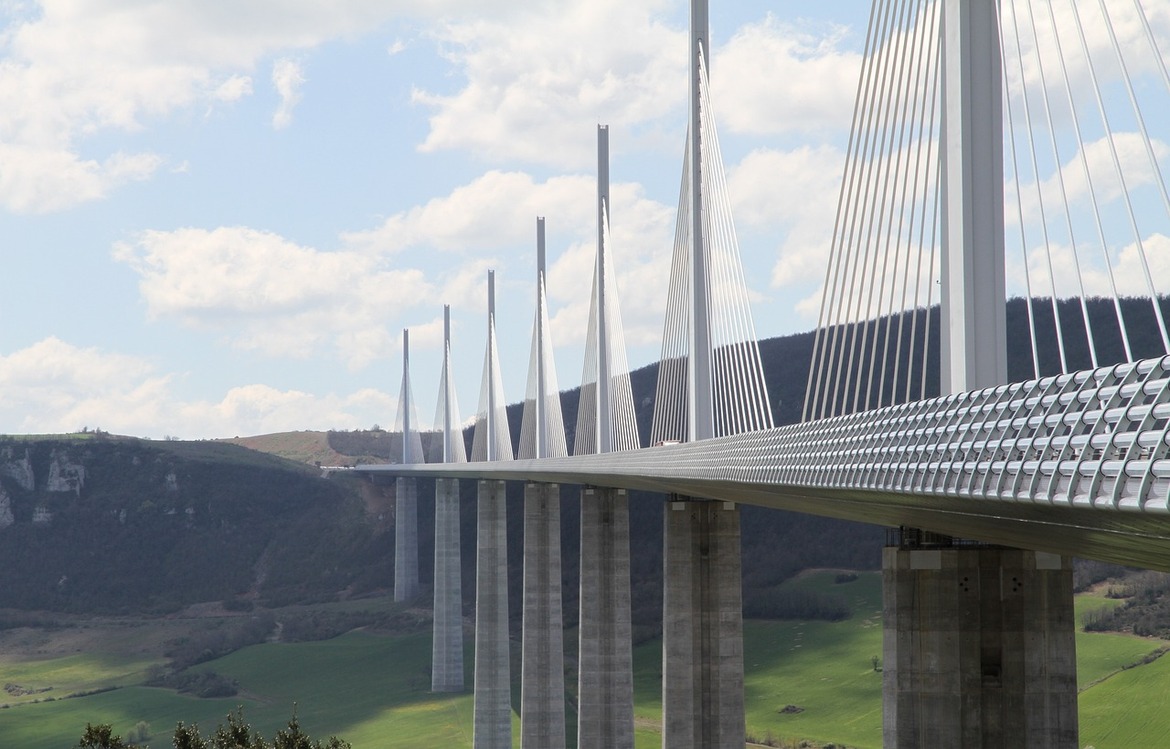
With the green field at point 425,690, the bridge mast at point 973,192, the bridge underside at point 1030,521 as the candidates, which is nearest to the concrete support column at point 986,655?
the bridge underside at point 1030,521

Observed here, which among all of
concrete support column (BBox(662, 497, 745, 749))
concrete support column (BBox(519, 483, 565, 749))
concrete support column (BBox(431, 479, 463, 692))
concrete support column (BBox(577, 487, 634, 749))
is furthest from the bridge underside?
concrete support column (BBox(431, 479, 463, 692))

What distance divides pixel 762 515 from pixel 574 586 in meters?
15.2

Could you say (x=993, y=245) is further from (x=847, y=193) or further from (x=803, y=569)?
(x=803, y=569)

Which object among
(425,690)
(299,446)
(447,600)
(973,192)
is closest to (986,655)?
(973,192)

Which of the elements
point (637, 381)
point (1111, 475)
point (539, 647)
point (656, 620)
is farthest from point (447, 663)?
point (1111, 475)

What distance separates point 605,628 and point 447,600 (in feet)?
115

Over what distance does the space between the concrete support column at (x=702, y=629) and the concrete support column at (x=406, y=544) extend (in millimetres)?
73400

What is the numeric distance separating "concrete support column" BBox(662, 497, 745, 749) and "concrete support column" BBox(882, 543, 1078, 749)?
1524 cm

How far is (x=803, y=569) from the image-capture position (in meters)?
99.9

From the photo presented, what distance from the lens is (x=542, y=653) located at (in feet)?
175

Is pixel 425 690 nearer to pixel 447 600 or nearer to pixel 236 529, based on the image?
pixel 447 600

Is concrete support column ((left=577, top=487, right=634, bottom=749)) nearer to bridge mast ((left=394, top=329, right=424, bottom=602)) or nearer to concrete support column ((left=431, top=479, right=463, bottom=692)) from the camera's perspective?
concrete support column ((left=431, top=479, right=463, bottom=692))

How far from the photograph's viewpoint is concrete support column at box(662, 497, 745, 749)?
118ft

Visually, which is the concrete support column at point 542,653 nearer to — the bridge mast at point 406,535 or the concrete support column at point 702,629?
the concrete support column at point 702,629
